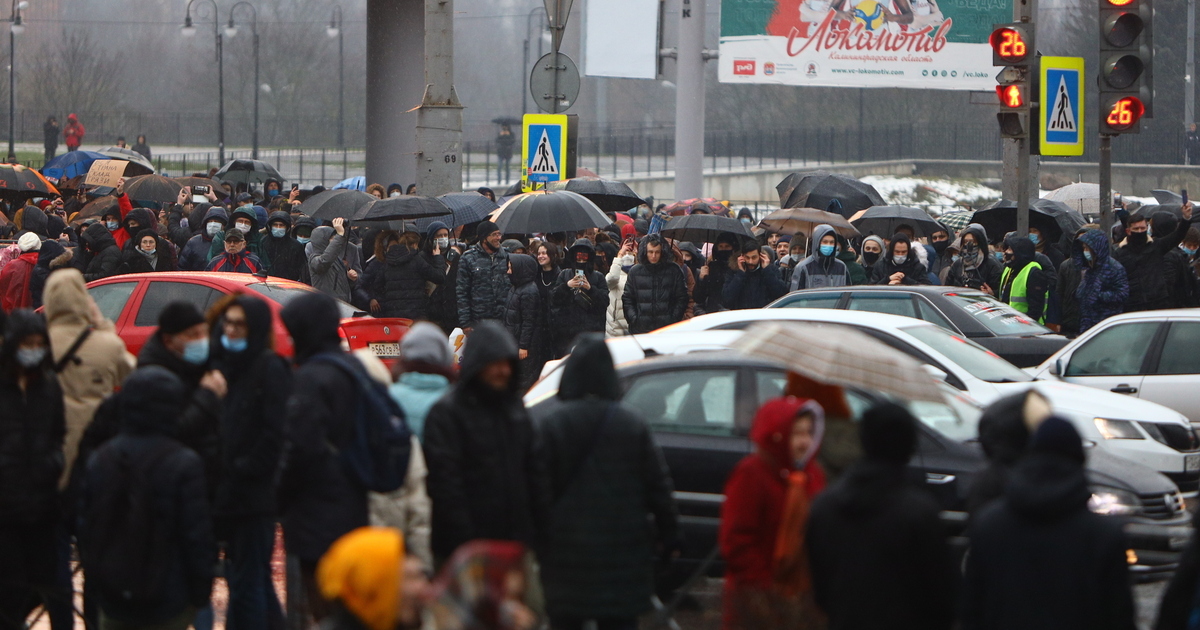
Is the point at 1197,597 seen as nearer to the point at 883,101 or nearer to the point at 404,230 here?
the point at 404,230

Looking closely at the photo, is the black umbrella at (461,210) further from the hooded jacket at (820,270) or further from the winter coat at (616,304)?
the hooded jacket at (820,270)

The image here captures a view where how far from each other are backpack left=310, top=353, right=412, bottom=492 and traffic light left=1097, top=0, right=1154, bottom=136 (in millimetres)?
8992

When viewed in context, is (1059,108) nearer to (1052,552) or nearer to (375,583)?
(1052,552)

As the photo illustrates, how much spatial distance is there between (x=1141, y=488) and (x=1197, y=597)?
3.34 meters

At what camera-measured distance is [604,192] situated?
1847cm

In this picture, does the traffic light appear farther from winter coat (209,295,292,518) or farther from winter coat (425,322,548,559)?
winter coat (209,295,292,518)

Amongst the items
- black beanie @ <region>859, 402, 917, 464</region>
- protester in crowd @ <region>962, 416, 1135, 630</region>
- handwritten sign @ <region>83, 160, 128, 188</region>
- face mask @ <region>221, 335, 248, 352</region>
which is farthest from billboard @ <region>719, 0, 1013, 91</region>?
protester in crowd @ <region>962, 416, 1135, 630</region>

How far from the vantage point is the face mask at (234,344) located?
5.60 m

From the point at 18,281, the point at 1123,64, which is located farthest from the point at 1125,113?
the point at 18,281

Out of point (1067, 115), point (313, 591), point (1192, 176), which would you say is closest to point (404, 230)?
point (1067, 115)

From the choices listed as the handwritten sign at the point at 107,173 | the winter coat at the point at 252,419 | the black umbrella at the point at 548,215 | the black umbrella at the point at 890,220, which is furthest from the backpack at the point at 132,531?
the handwritten sign at the point at 107,173

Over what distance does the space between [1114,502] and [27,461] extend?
200 inches

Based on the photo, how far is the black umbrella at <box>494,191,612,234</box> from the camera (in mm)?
14086

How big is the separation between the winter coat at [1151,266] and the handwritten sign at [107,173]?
16003 mm
